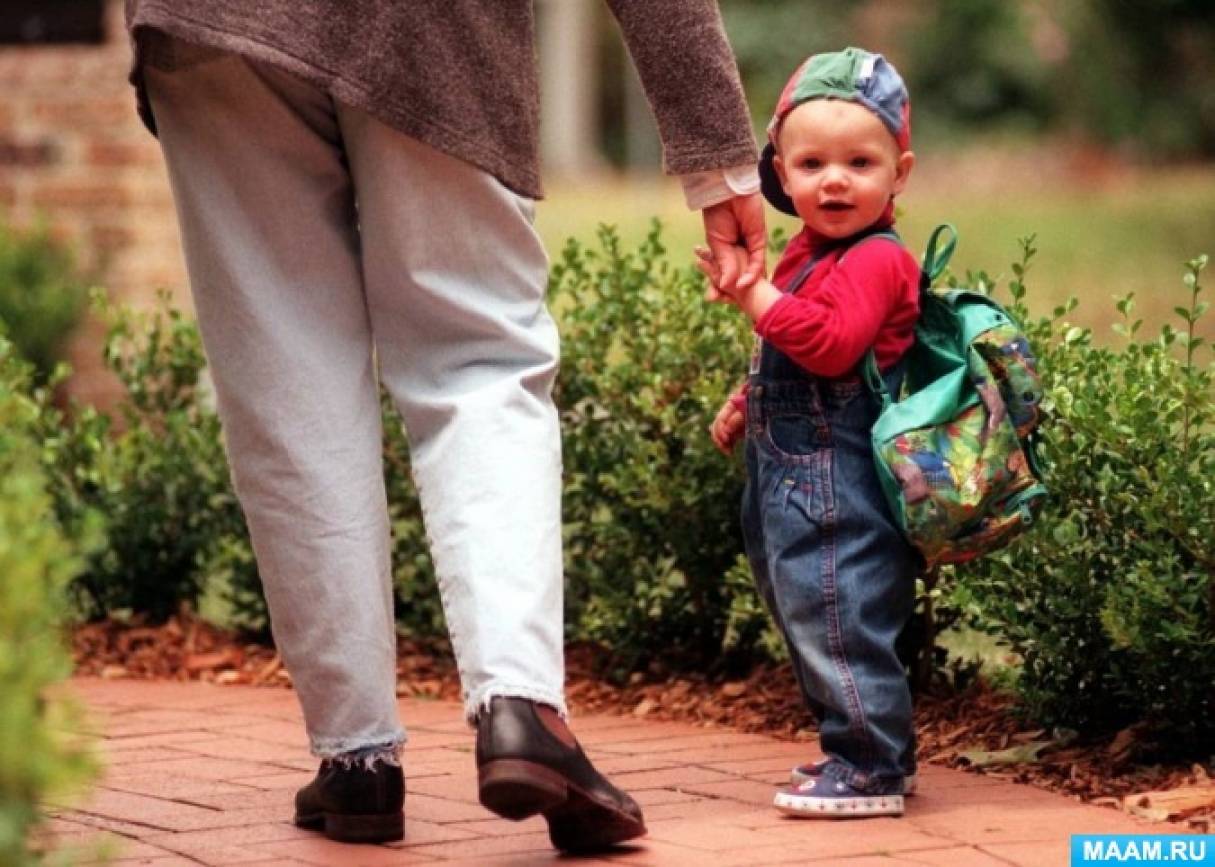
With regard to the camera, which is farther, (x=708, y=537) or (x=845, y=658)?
(x=708, y=537)

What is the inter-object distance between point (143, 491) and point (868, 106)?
260cm

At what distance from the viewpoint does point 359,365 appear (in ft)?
11.2

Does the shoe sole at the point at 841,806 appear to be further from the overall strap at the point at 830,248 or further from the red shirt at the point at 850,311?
the overall strap at the point at 830,248

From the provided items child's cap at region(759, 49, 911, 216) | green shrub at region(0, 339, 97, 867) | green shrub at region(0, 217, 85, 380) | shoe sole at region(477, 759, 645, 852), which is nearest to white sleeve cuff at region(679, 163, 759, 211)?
child's cap at region(759, 49, 911, 216)

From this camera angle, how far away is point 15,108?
8.38 m

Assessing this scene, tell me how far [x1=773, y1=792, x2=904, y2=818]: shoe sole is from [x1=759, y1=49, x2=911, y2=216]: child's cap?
99cm

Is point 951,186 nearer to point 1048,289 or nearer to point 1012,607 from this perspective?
point 1048,289

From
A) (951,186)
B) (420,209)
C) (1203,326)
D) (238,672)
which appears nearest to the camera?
(420,209)

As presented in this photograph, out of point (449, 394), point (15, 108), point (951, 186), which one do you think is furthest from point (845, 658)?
point (951, 186)

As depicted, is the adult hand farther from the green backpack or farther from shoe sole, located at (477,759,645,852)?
shoe sole, located at (477,759,645,852)

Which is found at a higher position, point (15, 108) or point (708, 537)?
point (15, 108)

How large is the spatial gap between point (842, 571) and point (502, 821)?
0.68 meters

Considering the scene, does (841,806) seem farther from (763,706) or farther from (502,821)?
(763,706)

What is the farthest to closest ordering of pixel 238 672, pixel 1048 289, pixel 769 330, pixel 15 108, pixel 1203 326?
pixel 1048 289
pixel 1203 326
pixel 15 108
pixel 238 672
pixel 769 330
